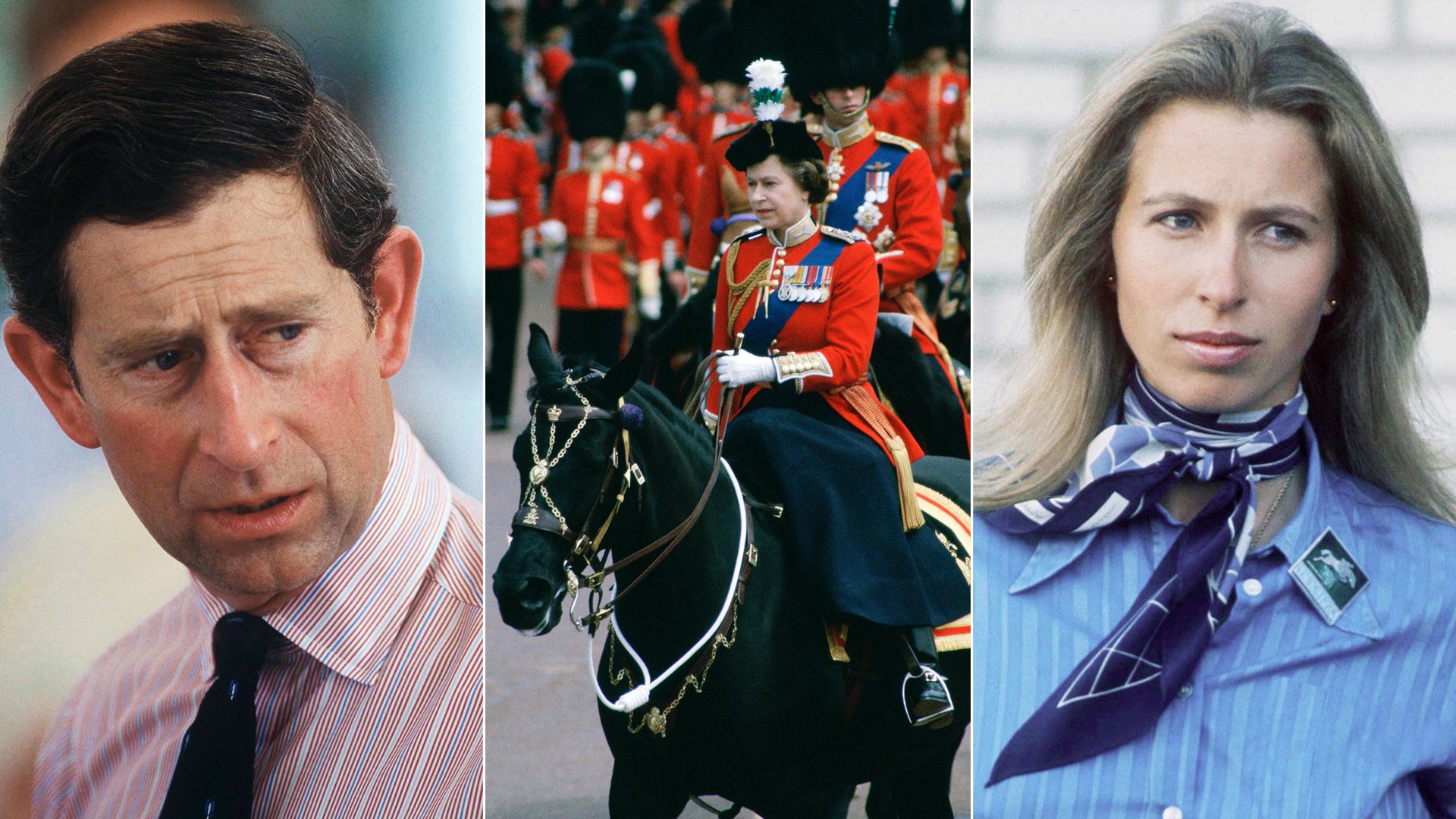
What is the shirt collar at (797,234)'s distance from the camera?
362cm

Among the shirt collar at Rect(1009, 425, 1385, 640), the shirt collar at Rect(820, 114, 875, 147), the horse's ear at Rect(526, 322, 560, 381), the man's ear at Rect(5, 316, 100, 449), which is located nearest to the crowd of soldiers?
the shirt collar at Rect(820, 114, 875, 147)

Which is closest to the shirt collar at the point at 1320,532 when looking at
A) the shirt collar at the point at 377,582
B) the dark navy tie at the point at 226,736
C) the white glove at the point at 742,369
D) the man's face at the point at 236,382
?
the white glove at the point at 742,369

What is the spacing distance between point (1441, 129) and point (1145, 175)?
2.12 ft

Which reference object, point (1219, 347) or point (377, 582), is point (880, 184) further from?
point (377, 582)

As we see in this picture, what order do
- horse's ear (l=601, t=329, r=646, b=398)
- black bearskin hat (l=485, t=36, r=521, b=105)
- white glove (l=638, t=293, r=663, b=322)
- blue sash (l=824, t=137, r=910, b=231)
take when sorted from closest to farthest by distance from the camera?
horse's ear (l=601, t=329, r=646, b=398) → blue sash (l=824, t=137, r=910, b=231) → white glove (l=638, t=293, r=663, b=322) → black bearskin hat (l=485, t=36, r=521, b=105)

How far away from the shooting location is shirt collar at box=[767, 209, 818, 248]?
362 centimetres

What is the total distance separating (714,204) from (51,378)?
5.25 ft

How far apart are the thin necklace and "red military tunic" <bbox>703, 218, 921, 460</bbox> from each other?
0.81 metres

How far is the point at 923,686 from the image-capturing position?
139 inches

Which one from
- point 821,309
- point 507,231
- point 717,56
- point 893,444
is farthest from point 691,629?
point 507,231

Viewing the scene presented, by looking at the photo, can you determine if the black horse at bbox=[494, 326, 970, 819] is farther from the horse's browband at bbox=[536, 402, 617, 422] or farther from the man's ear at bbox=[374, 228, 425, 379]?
the man's ear at bbox=[374, 228, 425, 379]

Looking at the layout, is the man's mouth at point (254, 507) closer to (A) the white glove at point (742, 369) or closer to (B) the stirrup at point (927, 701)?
(A) the white glove at point (742, 369)

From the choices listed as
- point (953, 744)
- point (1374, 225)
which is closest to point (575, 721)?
point (953, 744)

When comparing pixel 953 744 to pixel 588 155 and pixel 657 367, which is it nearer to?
pixel 657 367
